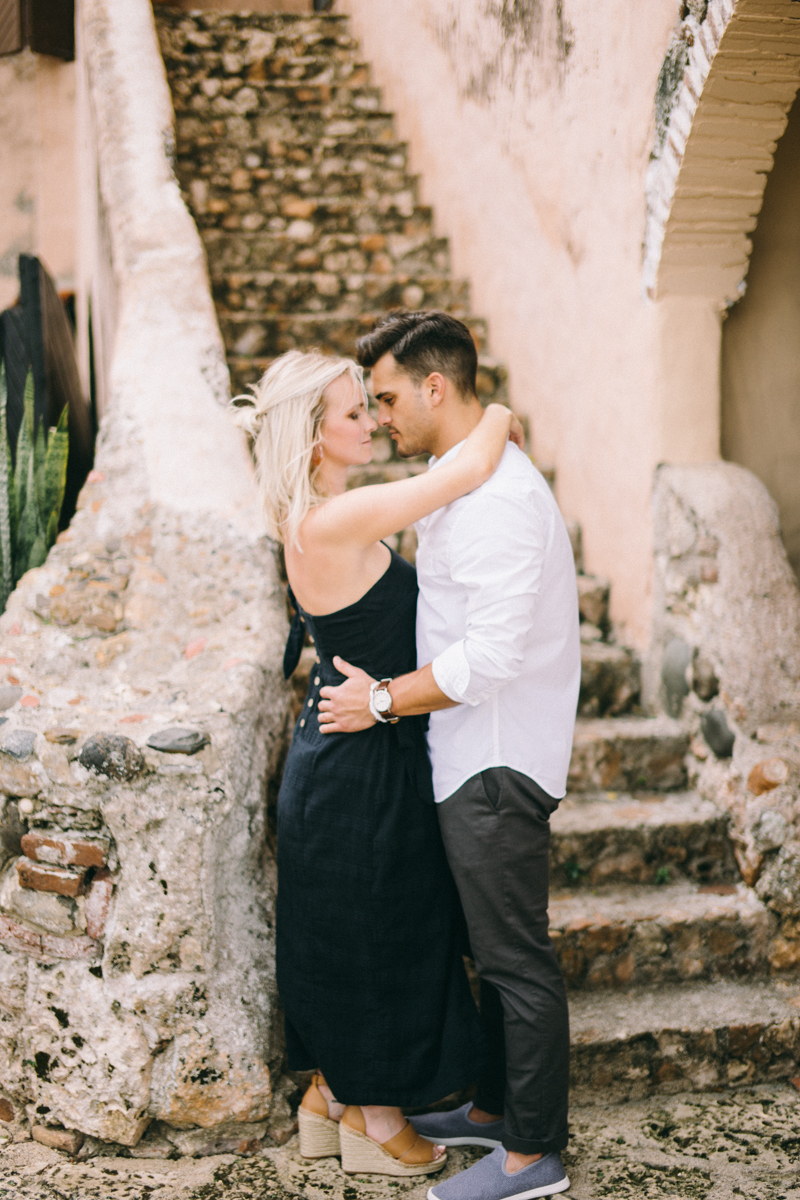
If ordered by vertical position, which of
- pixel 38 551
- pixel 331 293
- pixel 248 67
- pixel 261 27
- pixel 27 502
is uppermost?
pixel 261 27

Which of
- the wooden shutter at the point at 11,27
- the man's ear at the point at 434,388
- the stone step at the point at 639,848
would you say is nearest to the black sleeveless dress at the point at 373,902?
the man's ear at the point at 434,388

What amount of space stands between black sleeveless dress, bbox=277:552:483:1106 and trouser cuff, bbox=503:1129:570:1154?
0.15 m

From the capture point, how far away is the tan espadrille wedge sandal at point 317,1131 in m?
2.08

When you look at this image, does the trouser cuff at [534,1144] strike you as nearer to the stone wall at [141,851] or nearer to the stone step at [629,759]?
the stone wall at [141,851]

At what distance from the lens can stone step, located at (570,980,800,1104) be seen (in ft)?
7.39

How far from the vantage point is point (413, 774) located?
201 centimetres

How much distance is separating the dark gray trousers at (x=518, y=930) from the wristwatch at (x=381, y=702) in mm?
213

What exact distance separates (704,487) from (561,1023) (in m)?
1.63

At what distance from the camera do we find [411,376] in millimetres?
1975

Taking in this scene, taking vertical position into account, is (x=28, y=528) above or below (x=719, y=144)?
below

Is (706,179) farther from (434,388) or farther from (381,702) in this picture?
(381,702)

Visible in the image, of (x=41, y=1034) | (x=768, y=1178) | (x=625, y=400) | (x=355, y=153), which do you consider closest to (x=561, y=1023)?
(x=768, y=1178)

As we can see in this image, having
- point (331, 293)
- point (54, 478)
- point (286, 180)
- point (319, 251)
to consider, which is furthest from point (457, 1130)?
point (286, 180)

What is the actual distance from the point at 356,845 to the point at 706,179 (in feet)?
6.92
